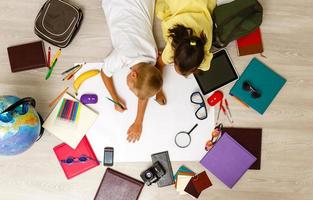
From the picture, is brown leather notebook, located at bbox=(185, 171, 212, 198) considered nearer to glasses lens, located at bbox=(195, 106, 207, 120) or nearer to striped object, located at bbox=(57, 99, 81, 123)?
glasses lens, located at bbox=(195, 106, 207, 120)

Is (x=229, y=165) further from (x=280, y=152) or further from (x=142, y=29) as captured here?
(x=142, y=29)

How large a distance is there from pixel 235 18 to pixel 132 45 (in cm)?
43

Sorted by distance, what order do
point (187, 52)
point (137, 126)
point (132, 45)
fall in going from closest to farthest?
point (187, 52) < point (132, 45) < point (137, 126)

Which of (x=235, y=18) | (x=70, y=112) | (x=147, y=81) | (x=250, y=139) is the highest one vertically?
(x=235, y=18)

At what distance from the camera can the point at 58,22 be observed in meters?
1.44

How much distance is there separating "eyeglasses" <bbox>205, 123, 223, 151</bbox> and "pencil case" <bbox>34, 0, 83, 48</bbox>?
759mm

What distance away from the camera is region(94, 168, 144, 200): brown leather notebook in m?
1.41

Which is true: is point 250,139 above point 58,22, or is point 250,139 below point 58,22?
below

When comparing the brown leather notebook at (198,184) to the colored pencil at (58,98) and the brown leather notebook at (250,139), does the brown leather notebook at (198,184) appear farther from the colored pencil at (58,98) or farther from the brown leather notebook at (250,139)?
the colored pencil at (58,98)

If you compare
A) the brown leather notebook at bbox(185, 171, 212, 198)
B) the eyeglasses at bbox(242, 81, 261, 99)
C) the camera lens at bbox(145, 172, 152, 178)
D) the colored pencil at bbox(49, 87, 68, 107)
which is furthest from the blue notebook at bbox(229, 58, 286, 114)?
the colored pencil at bbox(49, 87, 68, 107)

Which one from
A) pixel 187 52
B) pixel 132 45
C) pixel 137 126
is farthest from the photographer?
pixel 137 126

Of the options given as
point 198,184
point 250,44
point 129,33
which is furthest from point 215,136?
point 129,33

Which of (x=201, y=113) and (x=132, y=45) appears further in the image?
(x=201, y=113)

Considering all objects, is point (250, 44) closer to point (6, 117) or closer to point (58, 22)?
point (58, 22)
